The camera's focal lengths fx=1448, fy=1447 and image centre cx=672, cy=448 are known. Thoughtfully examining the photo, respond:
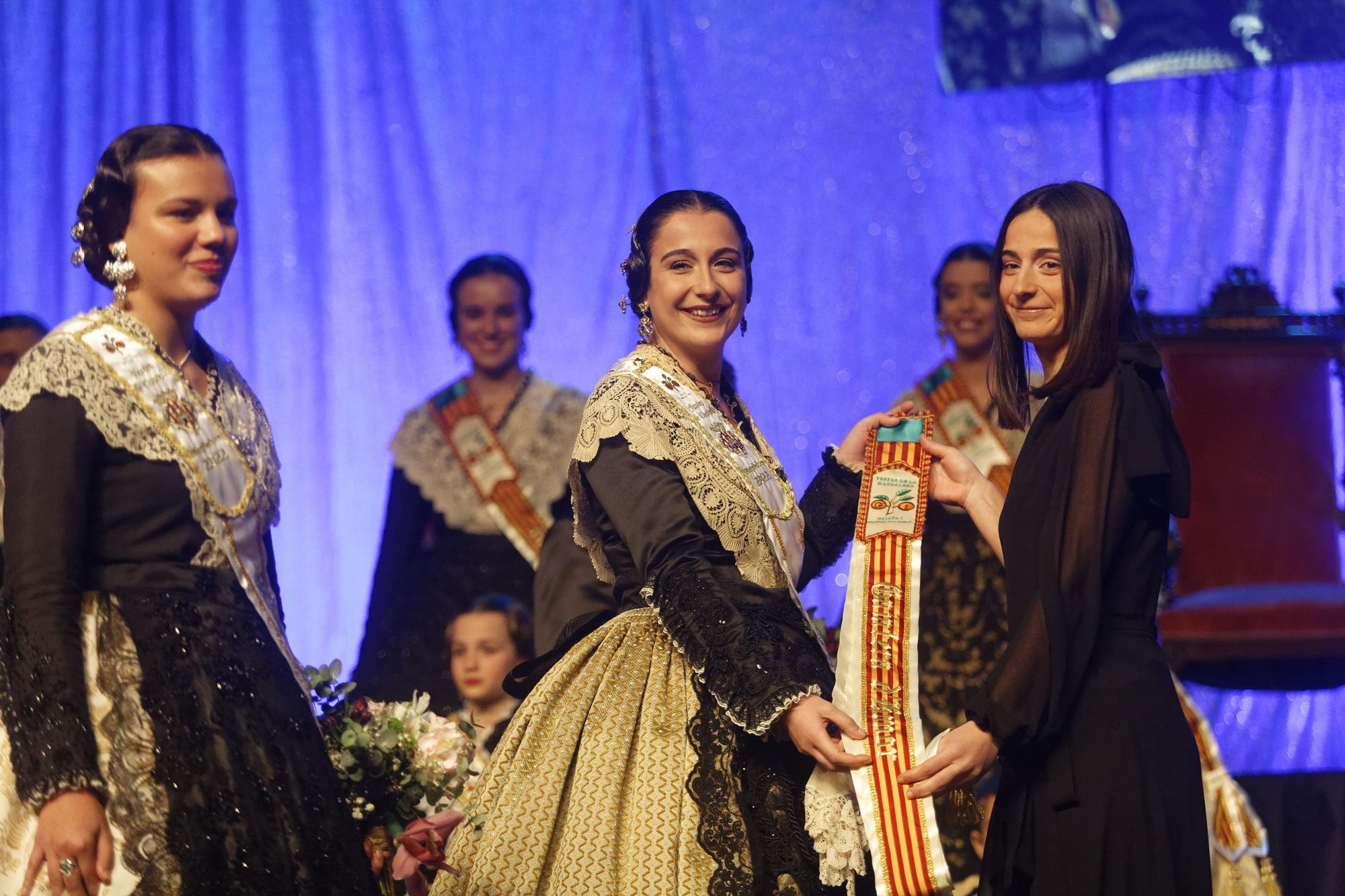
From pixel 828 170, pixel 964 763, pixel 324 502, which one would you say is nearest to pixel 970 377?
pixel 828 170

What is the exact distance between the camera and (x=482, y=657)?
336cm

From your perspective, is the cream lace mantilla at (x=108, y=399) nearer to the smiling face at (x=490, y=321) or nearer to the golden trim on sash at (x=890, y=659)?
the golden trim on sash at (x=890, y=659)

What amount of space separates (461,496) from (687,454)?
74.1 inches

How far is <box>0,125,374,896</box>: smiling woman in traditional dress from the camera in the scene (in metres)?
1.43

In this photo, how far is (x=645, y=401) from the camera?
1.82 metres

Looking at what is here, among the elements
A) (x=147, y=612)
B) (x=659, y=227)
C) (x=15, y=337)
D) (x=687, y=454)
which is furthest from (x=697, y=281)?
(x=15, y=337)

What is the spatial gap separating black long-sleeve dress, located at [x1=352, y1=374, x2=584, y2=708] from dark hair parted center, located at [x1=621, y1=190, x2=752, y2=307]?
4.89ft

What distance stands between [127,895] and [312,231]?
2601 mm

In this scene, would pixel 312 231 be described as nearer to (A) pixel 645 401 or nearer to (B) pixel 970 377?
(B) pixel 970 377

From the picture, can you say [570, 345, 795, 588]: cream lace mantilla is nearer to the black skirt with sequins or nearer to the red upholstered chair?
the black skirt with sequins

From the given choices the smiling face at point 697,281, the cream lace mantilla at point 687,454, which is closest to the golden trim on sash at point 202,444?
the cream lace mantilla at point 687,454

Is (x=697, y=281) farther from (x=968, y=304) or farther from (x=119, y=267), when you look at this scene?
(x=968, y=304)

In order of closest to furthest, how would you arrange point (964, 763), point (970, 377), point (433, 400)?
point (964, 763), point (970, 377), point (433, 400)

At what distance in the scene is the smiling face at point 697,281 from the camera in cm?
190
